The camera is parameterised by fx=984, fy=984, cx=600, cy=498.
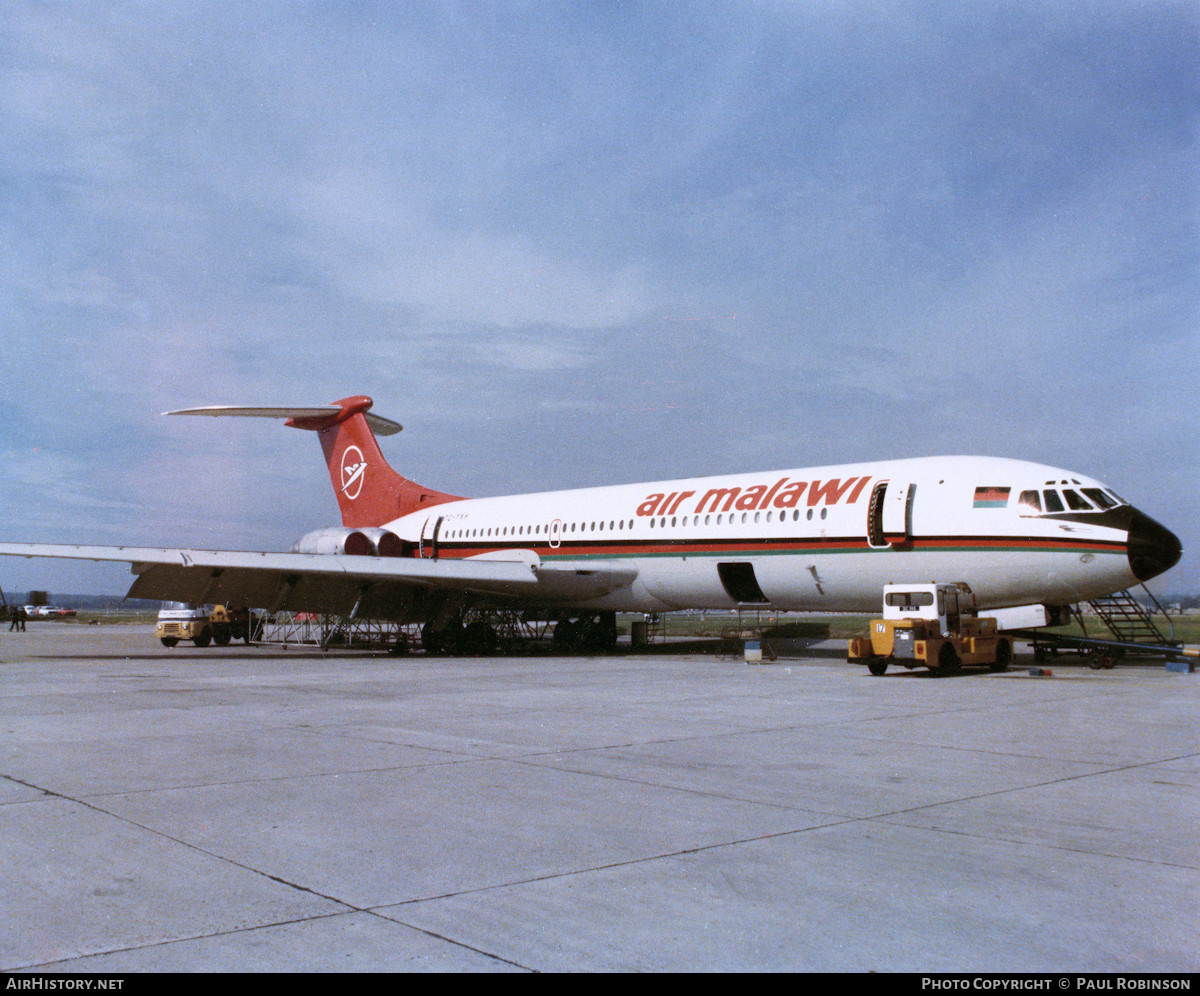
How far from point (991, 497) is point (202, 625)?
984 inches

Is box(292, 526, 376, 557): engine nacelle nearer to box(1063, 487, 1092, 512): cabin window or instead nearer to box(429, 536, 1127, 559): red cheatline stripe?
box(429, 536, 1127, 559): red cheatline stripe

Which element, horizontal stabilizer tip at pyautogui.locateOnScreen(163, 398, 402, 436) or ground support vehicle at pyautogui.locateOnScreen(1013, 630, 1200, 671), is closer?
ground support vehicle at pyautogui.locateOnScreen(1013, 630, 1200, 671)

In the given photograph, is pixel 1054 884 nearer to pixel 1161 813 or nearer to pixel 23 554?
pixel 1161 813

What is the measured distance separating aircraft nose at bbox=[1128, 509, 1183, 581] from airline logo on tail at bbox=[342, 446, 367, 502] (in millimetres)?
23590

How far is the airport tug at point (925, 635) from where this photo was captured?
16297mm

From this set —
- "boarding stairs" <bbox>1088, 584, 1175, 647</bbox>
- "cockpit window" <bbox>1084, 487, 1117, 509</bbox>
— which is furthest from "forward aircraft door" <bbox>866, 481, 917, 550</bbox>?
"boarding stairs" <bbox>1088, 584, 1175, 647</bbox>

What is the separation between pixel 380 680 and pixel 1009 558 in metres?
11.1

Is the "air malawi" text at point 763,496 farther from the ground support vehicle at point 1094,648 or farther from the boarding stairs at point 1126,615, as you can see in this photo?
the boarding stairs at point 1126,615

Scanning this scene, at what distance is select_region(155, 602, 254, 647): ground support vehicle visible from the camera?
31422 millimetres

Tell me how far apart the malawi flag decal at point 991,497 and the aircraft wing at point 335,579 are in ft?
27.4

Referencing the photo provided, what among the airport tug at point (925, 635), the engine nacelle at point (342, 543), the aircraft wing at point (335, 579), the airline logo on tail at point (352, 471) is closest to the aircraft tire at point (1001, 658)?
the airport tug at point (925, 635)

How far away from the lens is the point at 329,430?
111ft

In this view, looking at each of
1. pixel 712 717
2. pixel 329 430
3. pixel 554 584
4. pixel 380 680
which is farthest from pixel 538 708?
pixel 329 430

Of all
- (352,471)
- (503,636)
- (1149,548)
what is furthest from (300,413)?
(1149,548)
